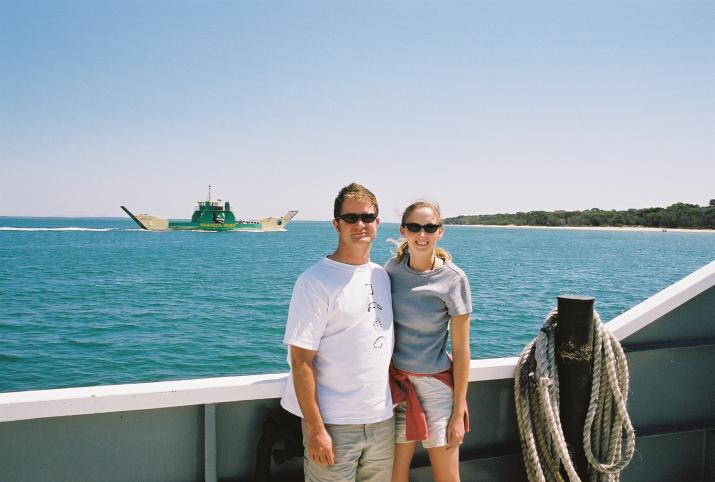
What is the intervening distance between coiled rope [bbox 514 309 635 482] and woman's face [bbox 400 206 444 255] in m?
0.74

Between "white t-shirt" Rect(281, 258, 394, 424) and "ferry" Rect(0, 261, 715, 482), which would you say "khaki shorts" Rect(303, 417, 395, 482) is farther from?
"ferry" Rect(0, 261, 715, 482)

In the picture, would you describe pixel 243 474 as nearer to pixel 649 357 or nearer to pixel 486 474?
pixel 486 474

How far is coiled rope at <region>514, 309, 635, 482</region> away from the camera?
212 centimetres

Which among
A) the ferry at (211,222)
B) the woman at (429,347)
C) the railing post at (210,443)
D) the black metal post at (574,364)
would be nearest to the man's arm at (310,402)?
the woman at (429,347)

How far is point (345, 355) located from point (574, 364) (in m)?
1.06

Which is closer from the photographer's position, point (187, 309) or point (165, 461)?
point (165, 461)

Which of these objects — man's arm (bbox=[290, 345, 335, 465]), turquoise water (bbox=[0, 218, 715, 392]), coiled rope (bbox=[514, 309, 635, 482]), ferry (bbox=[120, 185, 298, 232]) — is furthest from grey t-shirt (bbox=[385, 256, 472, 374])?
ferry (bbox=[120, 185, 298, 232])

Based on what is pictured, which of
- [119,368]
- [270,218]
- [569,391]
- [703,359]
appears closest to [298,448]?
[569,391]

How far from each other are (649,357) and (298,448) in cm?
178

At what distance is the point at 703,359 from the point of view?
8.36ft

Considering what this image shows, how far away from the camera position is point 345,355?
178 cm

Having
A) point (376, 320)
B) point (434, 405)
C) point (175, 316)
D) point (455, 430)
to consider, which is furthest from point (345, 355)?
point (175, 316)

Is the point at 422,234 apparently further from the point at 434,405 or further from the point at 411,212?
the point at 434,405

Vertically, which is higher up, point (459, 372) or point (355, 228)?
point (355, 228)
